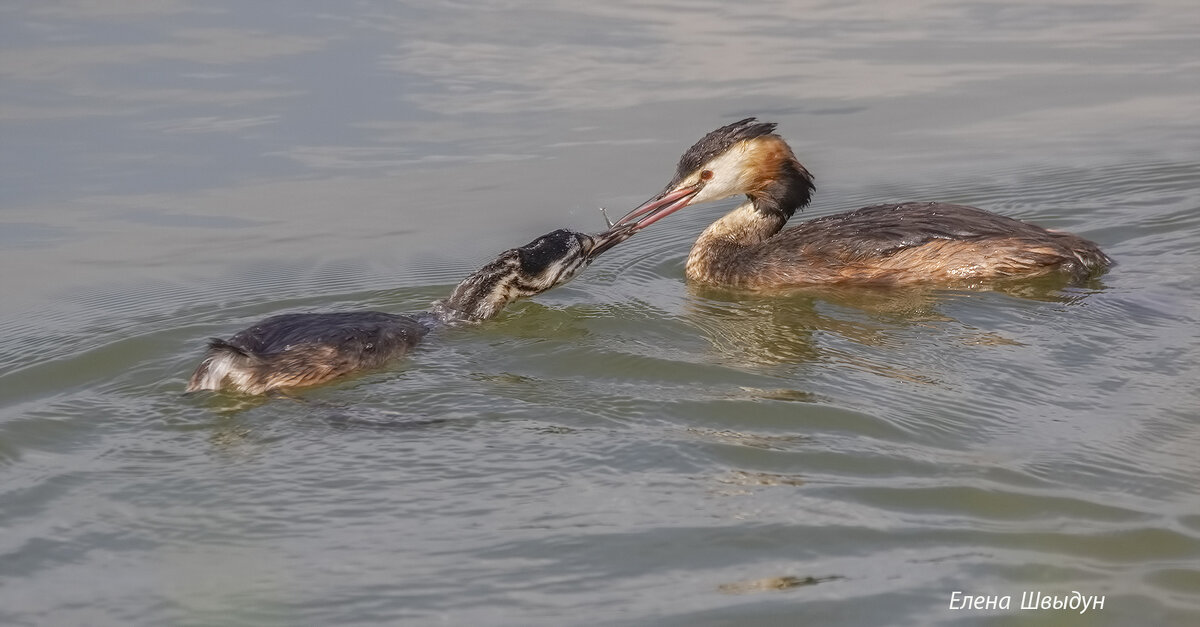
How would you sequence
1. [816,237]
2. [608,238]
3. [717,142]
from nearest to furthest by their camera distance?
→ 1. [608,238]
2. [816,237]
3. [717,142]

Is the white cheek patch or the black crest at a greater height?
the black crest

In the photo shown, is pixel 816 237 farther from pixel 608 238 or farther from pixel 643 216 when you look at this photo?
pixel 608 238

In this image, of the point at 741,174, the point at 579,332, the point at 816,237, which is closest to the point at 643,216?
the point at 741,174

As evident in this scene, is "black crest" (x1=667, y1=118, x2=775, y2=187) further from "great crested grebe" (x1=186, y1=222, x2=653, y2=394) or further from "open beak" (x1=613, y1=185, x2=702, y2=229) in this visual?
"great crested grebe" (x1=186, y1=222, x2=653, y2=394)

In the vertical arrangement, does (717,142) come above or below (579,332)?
above

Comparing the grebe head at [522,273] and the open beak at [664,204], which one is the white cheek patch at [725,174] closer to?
the open beak at [664,204]

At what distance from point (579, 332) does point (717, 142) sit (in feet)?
6.62

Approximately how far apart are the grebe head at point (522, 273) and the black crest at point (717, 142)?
3.33ft

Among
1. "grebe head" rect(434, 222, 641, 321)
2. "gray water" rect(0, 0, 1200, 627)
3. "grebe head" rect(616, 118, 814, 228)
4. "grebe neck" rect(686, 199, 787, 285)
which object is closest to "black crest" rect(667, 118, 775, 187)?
"grebe head" rect(616, 118, 814, 228)

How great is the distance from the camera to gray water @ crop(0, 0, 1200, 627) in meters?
4.52

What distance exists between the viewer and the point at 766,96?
37.6 ft

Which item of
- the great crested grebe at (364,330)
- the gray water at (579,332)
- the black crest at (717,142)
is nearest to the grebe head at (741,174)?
the black crest at (717,142)

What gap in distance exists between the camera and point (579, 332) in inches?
283

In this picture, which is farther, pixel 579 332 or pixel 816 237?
pixel 816 237
